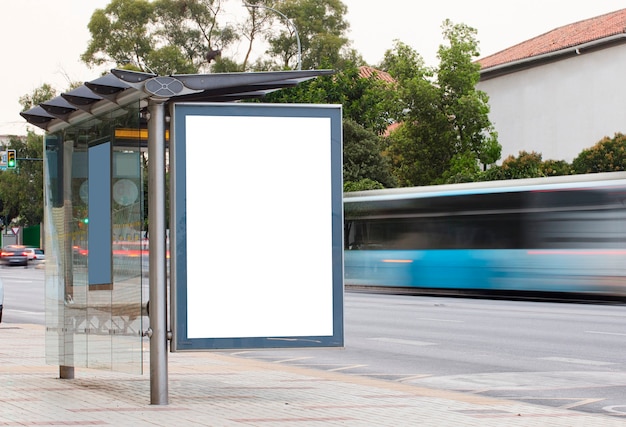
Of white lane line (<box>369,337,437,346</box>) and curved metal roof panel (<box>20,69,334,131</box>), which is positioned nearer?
curved metal roof panel (<box>20,69,334,131</box>)

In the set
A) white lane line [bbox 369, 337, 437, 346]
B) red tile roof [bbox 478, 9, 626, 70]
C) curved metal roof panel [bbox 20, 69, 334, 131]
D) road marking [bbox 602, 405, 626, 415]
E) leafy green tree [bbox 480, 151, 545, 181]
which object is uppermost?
red tile roof [bbox 478, 9, 626, 70]

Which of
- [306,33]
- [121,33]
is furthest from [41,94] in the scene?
[306,33]

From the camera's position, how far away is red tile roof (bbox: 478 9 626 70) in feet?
169

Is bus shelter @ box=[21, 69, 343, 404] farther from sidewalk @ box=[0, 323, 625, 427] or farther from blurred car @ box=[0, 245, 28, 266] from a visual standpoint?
blurred car @ box=[0, 245, 28, 266]

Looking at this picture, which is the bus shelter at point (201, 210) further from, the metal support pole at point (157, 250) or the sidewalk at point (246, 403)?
the sidewalk at point (246, 403)

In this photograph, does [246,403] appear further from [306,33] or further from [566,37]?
[306,33]

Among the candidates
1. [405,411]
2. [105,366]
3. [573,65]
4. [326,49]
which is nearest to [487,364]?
[405,411]

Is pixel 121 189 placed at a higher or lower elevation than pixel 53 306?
higher

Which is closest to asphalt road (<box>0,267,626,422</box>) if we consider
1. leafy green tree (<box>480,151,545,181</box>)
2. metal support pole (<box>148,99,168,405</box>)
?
metal support pole (<box>148,99,168,405</box>)

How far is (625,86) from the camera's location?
49.5 m

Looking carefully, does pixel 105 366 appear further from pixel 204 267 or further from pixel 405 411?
pixel 405 411

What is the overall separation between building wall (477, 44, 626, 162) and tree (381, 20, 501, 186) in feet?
13.7

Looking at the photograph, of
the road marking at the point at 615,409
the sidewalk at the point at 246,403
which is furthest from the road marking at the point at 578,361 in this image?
the road marking at the point at 615,409

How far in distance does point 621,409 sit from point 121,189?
4.77 m
